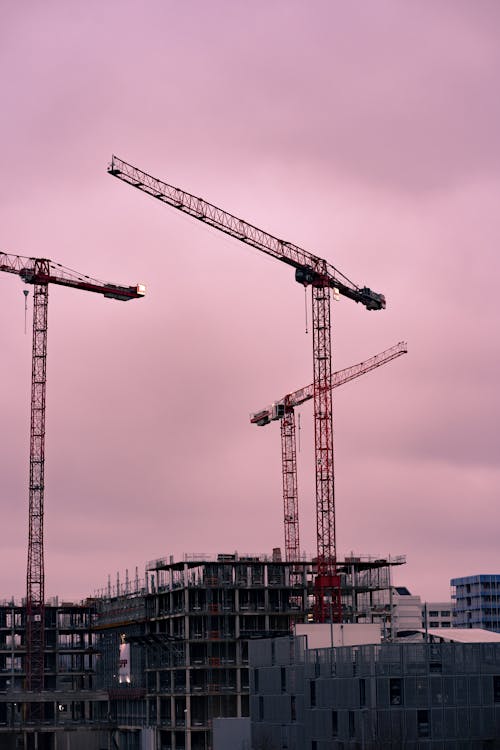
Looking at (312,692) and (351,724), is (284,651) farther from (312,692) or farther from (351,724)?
(351,724)

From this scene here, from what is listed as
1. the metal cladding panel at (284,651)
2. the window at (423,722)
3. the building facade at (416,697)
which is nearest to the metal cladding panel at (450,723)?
the building facade at (416,697)

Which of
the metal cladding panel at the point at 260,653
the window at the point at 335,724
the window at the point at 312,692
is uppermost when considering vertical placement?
the metal cladding panel at the point at 260,653

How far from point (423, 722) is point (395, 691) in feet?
12.8

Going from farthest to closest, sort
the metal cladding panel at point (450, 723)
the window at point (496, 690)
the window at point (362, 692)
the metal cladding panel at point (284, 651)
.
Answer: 1. the metal cladding panel at point (284, 651)
2. the window at point (362, 692)
3. the window at point (496, 690)
4. the metal cladding panel at point (450, 723)

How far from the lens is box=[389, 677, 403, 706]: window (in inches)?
5413

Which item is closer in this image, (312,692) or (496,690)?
(496,690)

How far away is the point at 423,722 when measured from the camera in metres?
137

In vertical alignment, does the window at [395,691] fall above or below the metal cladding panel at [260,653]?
below

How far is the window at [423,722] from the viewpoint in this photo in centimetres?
13688

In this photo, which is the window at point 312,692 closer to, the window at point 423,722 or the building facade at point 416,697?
the building facade at point 416,697

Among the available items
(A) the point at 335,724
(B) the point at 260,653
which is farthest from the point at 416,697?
(B) the point at 260,653

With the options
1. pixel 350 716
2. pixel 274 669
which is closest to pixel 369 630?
pixel 274 669

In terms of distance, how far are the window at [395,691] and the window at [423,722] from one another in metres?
2.19

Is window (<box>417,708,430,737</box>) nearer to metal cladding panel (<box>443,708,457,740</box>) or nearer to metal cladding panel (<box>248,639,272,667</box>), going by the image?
metal cladding panel (<box>443,708,457,740</box>)
